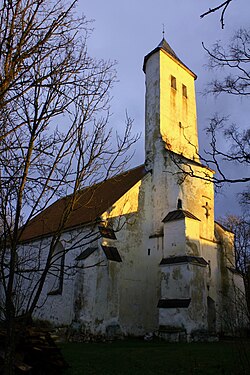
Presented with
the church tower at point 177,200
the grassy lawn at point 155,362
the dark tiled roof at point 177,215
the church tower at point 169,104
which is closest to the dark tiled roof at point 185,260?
the church tower at point 177,200

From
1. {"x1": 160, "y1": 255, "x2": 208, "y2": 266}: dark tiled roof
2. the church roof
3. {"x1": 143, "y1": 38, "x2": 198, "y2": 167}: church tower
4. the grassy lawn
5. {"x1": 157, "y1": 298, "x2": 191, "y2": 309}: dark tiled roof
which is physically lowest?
the grassy lawn

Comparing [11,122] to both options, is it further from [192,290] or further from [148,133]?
[148,133]

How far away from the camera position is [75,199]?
4.71 m

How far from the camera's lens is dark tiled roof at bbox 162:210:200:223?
18281 mm

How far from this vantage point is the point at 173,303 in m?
16.7

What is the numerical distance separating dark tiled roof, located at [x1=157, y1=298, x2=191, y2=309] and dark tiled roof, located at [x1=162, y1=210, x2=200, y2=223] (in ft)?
12.7

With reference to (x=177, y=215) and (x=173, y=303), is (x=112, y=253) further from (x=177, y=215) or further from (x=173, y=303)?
(x=177, y=215)

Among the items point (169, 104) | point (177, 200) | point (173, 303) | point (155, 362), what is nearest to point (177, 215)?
point (177, 200)

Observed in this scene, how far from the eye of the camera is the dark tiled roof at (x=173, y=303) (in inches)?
643

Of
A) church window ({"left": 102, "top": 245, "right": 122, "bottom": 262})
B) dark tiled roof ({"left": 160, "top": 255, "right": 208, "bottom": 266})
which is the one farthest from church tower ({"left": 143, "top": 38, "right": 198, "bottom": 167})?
church window ({"left": 102, "top": 245, "right": 122, "bottom": 262})

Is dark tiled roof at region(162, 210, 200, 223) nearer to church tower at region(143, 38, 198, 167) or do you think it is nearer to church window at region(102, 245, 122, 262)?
church window at region(102, 245, 122, 262)

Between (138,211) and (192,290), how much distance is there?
17.0ft

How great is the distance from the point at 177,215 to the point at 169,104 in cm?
785

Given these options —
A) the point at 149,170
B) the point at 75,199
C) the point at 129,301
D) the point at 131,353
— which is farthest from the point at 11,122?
the point at 149,170
